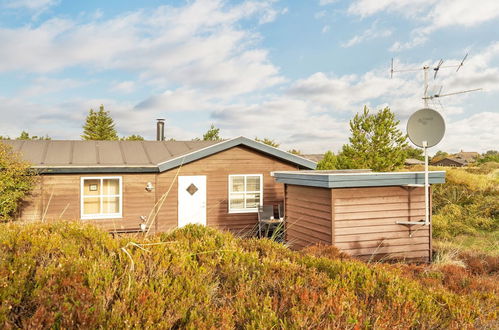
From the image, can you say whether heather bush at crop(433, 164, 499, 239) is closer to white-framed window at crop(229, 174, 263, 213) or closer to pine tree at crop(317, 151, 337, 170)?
pine tree at crop(317, 151, 337, 170)

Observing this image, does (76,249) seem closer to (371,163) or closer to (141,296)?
(141,296)

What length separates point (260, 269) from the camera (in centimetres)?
341

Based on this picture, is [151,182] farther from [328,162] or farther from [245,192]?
[328,162]

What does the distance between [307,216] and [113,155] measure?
770 cm

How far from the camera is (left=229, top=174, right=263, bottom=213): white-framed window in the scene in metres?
13.1

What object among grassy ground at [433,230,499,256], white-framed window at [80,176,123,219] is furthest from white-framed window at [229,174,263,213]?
grassy ground at [433,230,499,256]

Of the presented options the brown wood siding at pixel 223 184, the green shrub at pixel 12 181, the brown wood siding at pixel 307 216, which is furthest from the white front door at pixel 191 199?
the green shrub at pixel 12 181

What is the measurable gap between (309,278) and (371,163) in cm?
2018

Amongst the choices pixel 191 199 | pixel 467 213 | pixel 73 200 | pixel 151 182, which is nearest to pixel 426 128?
pixel 467 213

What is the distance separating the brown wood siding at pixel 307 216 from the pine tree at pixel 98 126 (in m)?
38.0

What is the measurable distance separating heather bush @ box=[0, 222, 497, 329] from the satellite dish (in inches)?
232

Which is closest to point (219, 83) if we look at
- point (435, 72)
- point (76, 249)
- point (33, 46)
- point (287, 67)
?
point (287, 67)

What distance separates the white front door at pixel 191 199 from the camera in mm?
12516

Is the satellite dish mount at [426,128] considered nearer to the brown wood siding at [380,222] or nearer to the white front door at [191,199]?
the brown wood siding at [380,222]
